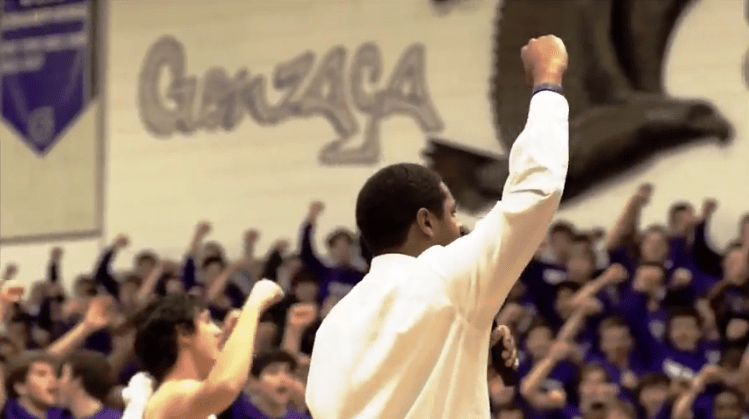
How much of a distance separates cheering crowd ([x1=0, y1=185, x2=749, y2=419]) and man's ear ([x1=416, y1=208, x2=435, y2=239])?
2.96 meters

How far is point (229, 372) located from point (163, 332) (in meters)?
0.32

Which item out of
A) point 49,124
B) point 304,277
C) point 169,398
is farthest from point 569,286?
point 49,124

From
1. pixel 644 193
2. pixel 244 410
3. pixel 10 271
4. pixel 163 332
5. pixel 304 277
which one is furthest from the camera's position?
pixel 10 271

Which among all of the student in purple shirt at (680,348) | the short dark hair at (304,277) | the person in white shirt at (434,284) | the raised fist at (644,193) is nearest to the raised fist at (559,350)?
the student in purple shirt at (680,348)

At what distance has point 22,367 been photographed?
20.0 feet

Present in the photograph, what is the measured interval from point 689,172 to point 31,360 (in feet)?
17.7

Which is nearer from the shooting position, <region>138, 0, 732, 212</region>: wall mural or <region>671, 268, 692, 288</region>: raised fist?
<region>671, 268, 692, 288</region>: raised fist

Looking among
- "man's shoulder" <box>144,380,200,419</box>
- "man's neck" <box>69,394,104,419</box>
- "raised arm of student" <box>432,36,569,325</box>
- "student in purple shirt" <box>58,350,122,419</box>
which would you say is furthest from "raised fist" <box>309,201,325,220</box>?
"raised arm of student" <box>432,36,569,325</box>

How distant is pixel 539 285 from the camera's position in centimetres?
884

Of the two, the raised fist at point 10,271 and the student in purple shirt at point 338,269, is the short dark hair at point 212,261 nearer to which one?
the student in purple shirt at point 338,269

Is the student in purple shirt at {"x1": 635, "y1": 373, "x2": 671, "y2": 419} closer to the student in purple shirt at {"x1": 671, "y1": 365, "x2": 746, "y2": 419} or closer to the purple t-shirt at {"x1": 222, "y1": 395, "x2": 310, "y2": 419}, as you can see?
the student in purple shirt at {"x1": 671, "y1": 365, "x2": 746, "y2": 419}

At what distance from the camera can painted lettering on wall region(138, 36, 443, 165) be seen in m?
11.3

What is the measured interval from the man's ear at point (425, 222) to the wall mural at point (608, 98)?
25.0ft

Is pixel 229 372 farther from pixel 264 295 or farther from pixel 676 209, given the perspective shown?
pixel 676 209
